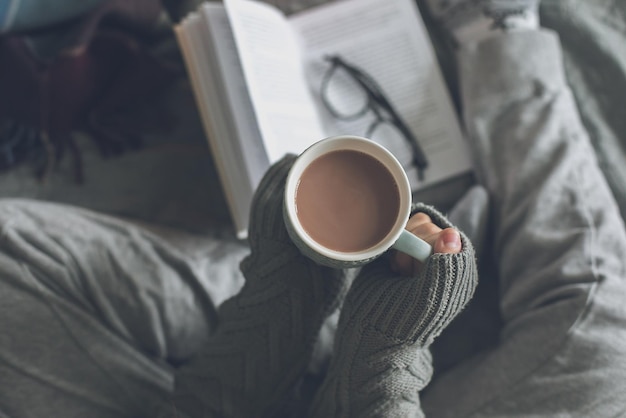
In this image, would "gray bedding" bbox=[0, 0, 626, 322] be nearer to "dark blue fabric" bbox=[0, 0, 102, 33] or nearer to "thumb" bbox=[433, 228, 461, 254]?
"dark blue fabric" bbox=[0, 0, 102, 33]

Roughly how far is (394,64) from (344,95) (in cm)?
10

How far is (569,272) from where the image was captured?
2.34 feet

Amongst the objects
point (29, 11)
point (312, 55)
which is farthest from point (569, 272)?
point (29, 11)

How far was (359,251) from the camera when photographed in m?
0.54

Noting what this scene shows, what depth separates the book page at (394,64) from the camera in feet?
3.05

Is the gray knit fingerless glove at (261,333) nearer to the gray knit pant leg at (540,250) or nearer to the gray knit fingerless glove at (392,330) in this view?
the gray knit fingerless glove at (392,330)

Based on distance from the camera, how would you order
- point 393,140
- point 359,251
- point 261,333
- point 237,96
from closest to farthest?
point 359,251 < point 261,333 < point 237,96 < point 393,140

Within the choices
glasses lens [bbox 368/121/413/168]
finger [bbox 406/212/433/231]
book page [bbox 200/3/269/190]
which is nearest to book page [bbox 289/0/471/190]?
glasses lens [bbox 368/121/413/168]

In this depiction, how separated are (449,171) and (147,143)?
21.0 inches

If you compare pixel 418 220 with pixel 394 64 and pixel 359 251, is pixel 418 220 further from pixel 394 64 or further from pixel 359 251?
pixel 394 64

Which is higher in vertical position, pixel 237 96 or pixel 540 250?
pixel 237 96

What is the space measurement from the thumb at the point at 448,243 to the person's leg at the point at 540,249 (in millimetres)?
227

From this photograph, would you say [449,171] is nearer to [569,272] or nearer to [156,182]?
[569,272]

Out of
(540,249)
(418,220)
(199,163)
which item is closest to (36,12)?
(199,163)
